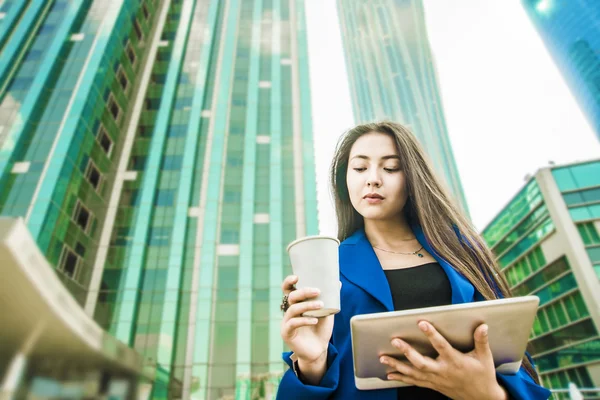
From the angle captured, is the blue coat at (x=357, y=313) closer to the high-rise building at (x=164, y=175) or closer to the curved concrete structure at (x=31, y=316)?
the curved concrete structure at (x=31, y=316)

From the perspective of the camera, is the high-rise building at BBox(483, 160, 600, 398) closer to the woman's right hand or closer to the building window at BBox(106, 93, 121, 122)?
the woman's right hand

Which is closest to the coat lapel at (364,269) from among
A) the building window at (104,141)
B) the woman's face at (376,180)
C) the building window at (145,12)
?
the woman's face at (376,180)

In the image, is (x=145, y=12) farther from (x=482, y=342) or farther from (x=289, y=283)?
(x=482, y=342)

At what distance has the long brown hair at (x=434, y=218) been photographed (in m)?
1.72

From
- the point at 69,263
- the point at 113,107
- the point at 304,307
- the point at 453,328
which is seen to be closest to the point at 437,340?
the point at 453,328

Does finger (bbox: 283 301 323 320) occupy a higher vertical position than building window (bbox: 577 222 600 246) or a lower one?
lower

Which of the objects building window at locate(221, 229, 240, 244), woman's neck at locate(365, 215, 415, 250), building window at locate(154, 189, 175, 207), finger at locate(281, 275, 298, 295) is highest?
building window at locate(154, 189, 175, 207)

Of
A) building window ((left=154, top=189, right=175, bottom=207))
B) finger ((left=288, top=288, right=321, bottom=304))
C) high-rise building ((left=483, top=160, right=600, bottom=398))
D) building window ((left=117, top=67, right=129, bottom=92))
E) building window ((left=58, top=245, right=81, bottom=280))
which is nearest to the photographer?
finger ((left=288, top=288, right=321, bottom=304))

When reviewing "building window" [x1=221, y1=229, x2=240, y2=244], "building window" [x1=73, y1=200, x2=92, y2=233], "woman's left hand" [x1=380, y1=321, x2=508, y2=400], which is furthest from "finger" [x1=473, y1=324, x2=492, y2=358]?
"building window" [x1=73, y1=200, x2=92, y2=233]

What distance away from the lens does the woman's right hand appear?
44.7 inches

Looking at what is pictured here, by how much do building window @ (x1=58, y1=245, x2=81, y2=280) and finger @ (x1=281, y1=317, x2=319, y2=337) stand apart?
22.1 metres

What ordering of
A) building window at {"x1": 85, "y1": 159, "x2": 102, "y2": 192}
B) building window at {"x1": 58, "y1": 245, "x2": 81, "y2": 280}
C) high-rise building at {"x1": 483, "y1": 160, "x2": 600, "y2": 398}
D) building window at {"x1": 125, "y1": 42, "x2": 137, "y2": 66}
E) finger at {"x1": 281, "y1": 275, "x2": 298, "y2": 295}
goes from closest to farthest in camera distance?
1. finger at {"x1": 281, "y1": 275, "x2": 298, "y2": 295}
2. building window at {"x1": 58, "y1": 245, "x2": 81, "y2": 280}
3. building window at {"x1": 85, "y1": 159, "x2": 102, "y2": 192}
4. building window at {"x1": 125, "y1": 42, "x2": 137, "y2": 66}
5. high-rise building at {"x1": 483, "y1": 160, "x2": 600, "y2": 398}

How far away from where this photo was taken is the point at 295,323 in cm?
117

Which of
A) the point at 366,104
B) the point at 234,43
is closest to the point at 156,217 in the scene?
the point at 234,43
